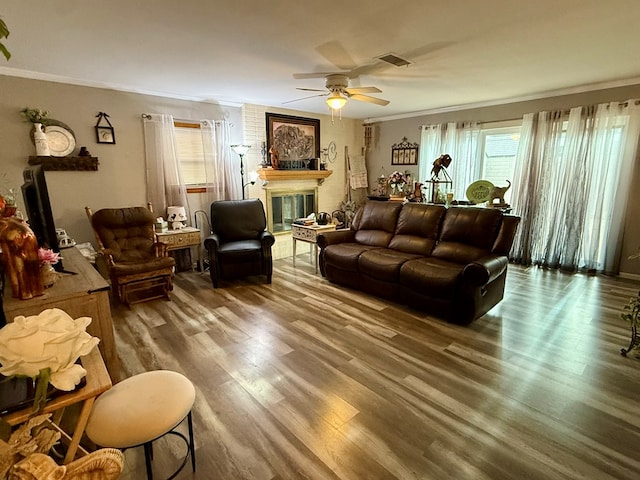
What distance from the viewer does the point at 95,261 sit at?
3789 mm

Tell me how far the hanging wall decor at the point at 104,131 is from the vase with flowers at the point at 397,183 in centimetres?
408

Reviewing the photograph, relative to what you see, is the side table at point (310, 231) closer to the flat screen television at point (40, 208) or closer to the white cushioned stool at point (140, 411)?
the flat screen television at point (40, 208)

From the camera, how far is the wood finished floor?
165 cm

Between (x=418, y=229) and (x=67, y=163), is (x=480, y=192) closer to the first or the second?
(x=418, y=229)

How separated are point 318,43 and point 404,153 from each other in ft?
13.0

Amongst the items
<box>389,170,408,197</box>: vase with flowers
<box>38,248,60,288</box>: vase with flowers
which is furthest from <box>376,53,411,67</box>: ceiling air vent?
<box>38,248,60,288</box>: vase with flowers

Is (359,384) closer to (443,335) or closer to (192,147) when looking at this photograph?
(443,335)

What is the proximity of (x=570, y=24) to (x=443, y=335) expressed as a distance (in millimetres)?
2534

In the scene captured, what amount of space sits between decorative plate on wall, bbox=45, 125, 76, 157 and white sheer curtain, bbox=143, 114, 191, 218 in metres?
0.79

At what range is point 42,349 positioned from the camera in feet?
2.80

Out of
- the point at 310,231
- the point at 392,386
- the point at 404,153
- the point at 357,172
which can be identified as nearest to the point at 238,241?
the point at 310,231

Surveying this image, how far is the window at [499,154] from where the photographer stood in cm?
503

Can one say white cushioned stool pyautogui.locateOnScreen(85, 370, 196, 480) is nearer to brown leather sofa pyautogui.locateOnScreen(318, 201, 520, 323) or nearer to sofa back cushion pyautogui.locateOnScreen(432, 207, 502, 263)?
brown leather sofa pyautogui.locateOnScreen(318, 201, 520, 323)

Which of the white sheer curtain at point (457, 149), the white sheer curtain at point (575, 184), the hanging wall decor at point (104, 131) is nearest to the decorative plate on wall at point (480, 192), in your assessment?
the white sheer curtain at point (575, 184)
